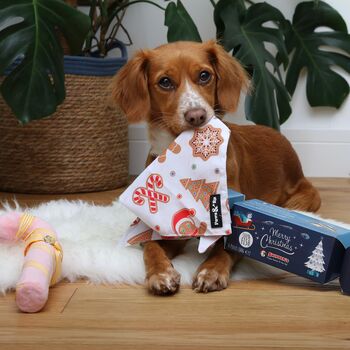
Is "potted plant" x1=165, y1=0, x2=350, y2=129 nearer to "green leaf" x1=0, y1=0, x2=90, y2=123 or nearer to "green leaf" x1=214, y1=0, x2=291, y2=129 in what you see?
"green leaf" x1=214, y1=0, x2=291, y2=129

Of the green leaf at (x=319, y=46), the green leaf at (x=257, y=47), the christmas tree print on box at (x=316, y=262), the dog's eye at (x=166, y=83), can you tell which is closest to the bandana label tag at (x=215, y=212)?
the christmas tree print on box at (x=316, y=262)

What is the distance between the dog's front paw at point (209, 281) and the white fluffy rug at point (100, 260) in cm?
6

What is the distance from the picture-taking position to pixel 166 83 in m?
1.67

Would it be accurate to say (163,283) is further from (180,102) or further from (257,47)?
(257,47)

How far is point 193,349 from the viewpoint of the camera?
3.65 ft

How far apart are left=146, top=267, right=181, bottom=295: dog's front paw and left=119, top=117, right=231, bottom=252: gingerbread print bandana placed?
0.11m

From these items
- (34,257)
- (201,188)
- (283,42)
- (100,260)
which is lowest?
(100,260)

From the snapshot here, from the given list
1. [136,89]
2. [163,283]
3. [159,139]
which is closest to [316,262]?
[163,283]

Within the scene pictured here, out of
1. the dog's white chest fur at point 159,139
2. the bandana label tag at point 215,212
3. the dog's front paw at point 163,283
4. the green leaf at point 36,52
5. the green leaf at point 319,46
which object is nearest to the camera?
the dog's front paw at point 163,283

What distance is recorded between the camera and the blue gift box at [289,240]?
136cm

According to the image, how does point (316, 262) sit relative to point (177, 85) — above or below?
below

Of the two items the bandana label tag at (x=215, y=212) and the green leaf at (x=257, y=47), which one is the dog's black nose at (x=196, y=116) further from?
the green leaf at (x=257, y=47)

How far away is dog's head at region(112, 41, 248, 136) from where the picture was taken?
1614 mm

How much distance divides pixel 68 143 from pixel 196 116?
1.22 meters
